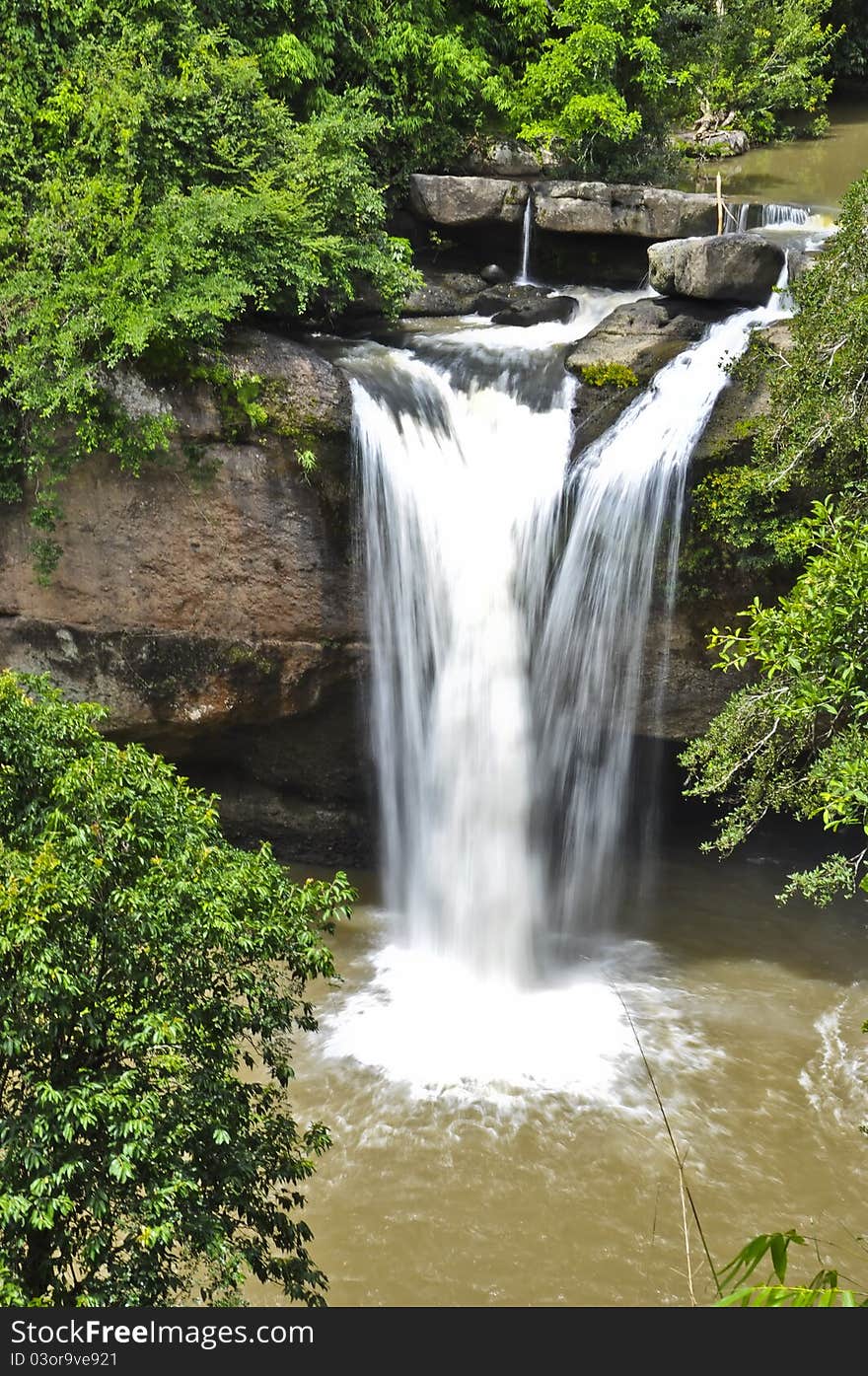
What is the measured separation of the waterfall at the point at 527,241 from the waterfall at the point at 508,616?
3645 mm

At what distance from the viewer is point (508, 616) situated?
13.1 metres

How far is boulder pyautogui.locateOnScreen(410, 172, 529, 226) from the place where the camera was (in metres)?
17.1

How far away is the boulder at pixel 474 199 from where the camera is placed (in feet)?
56.1

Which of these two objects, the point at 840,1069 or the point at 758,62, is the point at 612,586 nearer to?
the point at 840,1069

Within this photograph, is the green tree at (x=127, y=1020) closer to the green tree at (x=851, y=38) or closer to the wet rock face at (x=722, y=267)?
the wet rock face at (x=722, y=267)

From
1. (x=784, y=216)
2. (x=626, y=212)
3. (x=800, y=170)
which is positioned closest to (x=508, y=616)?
(x=626, y=212)

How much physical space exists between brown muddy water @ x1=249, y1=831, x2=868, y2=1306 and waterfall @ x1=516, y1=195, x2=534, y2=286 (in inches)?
379

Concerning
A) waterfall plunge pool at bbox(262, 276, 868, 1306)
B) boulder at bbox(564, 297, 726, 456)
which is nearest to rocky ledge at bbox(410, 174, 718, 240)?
waterfall plunge pool at bbox(262, 276, 868, 1306)

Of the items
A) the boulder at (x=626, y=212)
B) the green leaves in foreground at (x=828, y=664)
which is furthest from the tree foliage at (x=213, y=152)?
the green leaves in foreground at (x=828, y=664)

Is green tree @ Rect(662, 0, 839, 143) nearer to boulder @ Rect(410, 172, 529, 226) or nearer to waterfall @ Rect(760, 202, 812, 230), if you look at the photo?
waterfall @ Rect(760, 202, 812, 230)

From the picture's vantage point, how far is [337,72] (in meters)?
17.3
